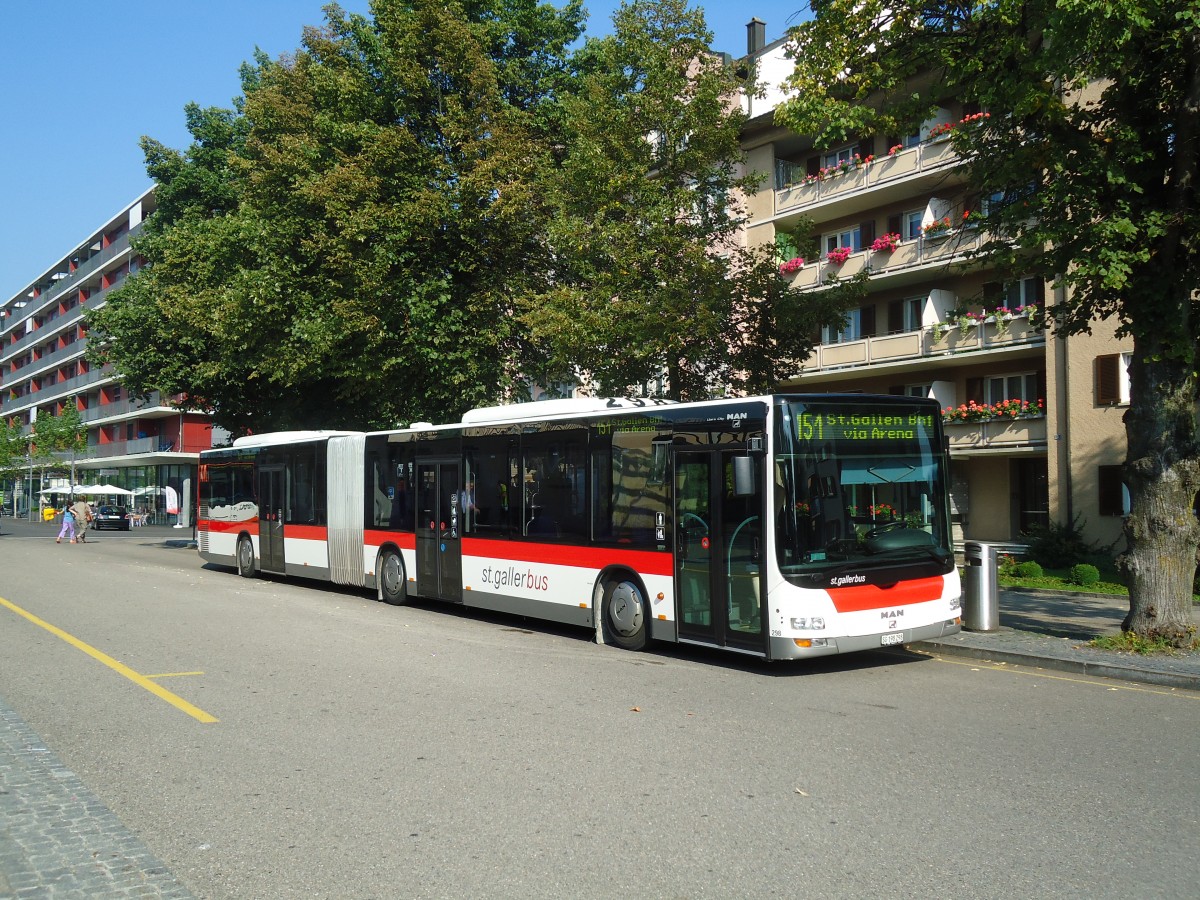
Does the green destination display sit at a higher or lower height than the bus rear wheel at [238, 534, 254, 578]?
higher

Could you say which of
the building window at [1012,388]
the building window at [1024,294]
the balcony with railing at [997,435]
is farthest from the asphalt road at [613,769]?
the building window at [1012,388]

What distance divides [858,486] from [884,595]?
1102 millimetres

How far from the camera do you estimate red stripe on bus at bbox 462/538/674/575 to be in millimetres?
11688

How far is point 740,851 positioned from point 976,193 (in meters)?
10.1

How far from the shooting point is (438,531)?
52.7 ft

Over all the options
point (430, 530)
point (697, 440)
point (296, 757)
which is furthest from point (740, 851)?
point (430, 530)

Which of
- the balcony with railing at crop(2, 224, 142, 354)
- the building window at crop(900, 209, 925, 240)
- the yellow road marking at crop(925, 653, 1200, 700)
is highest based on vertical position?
the balcony with railing at crop(2, 224, 142, 354)

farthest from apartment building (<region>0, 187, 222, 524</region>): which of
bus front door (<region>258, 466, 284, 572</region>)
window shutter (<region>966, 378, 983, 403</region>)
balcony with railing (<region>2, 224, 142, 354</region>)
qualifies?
window shutter (<region>966, 378, 983, 403</region>)

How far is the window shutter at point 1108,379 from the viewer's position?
24375 millimetres

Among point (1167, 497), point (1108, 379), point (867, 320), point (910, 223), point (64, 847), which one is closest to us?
point (64, 847)

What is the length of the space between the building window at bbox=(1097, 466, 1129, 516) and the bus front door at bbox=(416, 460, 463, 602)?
1635 centimetres

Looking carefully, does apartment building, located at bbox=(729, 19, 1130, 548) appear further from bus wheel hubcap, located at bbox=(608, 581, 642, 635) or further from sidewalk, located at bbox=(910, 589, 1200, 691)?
bus wheel hubcap, located at bbox=(608, 581, 642, 635)

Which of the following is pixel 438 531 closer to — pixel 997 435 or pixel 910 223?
pixel 997 435

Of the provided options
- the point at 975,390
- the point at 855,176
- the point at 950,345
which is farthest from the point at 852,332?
the point at 855,176
